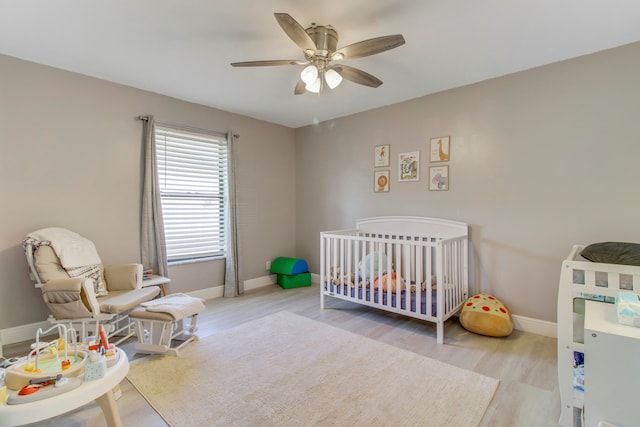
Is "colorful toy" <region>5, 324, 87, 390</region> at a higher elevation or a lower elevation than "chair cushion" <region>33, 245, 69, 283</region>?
lower

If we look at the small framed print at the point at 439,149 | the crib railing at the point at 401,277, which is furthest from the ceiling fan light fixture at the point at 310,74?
the small framed print at the point at 439,149

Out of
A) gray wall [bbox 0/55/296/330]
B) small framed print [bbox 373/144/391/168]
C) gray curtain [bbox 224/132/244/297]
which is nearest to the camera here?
gray wall [bbox 0/55/296/330]

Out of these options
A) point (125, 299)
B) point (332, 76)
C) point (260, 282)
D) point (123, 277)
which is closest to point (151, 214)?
point (123, 277)

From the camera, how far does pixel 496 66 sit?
2.59 metres

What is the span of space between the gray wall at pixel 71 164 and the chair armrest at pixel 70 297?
2.34 feet

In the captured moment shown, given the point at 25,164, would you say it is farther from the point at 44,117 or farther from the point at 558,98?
the point at 558,98

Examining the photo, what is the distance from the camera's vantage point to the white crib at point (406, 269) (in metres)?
2.59

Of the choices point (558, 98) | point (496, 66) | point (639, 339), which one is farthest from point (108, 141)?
point (558, 98)

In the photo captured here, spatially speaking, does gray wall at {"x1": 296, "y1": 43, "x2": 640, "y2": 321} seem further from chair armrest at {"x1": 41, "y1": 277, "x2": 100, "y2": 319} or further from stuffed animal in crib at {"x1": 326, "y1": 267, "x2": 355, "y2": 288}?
chair armrest at {"x1": 41, "y1": 277, "x2": 100, "y2": 319}

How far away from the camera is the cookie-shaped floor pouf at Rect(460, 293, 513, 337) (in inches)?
100

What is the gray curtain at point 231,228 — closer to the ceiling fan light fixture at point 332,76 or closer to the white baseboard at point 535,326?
the ceiling fan light fixture at point 332,76

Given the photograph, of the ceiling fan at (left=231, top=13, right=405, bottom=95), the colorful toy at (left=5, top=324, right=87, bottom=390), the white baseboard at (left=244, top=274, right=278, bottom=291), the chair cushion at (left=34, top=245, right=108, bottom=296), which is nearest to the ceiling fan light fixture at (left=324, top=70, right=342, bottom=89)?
the ceiling fan at (left=231, top=13, right=405, bottom=95)

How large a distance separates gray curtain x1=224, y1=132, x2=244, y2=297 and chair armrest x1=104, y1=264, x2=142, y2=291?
1.22m

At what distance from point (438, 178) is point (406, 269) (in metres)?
1.16
